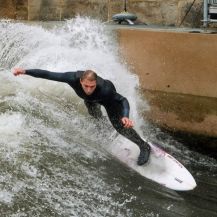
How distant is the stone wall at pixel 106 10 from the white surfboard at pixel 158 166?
16.0 ft

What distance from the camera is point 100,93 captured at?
19.9 ft

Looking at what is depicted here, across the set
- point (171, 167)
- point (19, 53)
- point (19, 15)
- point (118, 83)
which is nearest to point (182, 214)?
point (171, 167)

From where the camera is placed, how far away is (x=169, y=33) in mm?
7492

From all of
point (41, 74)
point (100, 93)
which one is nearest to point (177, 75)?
point (100, 93)

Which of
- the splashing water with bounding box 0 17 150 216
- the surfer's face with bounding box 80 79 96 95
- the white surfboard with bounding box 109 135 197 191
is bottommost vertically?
the white surfboard with bounding box 109 135 197 191

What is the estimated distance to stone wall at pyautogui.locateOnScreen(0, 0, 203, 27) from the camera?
10683 millimetres

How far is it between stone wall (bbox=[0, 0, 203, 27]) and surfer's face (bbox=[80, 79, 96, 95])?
538 cm

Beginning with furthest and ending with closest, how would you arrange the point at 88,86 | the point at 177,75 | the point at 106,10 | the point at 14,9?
the point at 14,9, the point at 106,10, the point at 177,75, the point at 88,86

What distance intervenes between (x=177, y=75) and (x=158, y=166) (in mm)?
1771

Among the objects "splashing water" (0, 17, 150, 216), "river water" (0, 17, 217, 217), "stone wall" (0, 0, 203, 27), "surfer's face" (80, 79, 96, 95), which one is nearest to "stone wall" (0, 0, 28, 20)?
"stone wall" (0, 0, 203, 27)

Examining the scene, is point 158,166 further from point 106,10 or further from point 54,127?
point 106,10

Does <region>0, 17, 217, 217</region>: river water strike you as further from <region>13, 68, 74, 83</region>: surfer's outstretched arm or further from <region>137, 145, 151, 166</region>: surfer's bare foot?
<region>13, 68, 74, 83</region>: surfer's outstretched arm

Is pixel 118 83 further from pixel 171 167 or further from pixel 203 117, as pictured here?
pixel 171 167

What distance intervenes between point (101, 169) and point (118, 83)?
2.40m
